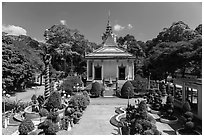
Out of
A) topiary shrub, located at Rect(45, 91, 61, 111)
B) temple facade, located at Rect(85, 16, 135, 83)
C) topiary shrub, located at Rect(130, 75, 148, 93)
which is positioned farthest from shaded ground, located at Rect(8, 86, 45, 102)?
topiary shrub, located at Rect(130, 75, 148, 93)

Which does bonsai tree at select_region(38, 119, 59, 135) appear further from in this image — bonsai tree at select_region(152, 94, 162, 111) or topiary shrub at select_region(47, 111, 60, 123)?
bonsai tree at select_region(152, 94, 162, 111)

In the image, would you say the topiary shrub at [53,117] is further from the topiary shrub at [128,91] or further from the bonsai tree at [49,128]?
the topiary shrub at [128,91]

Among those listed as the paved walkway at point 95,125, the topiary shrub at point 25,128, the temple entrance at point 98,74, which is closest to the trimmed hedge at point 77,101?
the paved walkway at point 95,125

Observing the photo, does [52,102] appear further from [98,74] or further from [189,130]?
[98,74]

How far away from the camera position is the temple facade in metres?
30.4

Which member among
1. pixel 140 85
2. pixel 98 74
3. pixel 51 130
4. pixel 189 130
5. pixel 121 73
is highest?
pixel 121 73

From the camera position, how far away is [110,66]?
101ft

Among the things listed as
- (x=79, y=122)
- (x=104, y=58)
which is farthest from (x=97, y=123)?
(x=104, y=58)

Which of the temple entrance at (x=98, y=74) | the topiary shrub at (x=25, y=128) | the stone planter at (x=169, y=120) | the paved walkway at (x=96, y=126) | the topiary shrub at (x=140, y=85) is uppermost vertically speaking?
the temple entrance at (x=98, y=74)

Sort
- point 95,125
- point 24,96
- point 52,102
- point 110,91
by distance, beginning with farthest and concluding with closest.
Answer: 1. point 110,91
2. point 24,96
3. point 52,102
4. point 95,125

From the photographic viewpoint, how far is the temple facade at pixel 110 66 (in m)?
30.4

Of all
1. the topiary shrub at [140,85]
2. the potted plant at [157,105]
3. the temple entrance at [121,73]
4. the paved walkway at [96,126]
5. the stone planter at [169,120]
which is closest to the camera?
the paved walkway at [96,126]

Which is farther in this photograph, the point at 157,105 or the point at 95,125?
the point at 157,105

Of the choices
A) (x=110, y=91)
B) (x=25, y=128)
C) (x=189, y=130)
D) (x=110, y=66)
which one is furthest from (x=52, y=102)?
(x=110, y=66)
